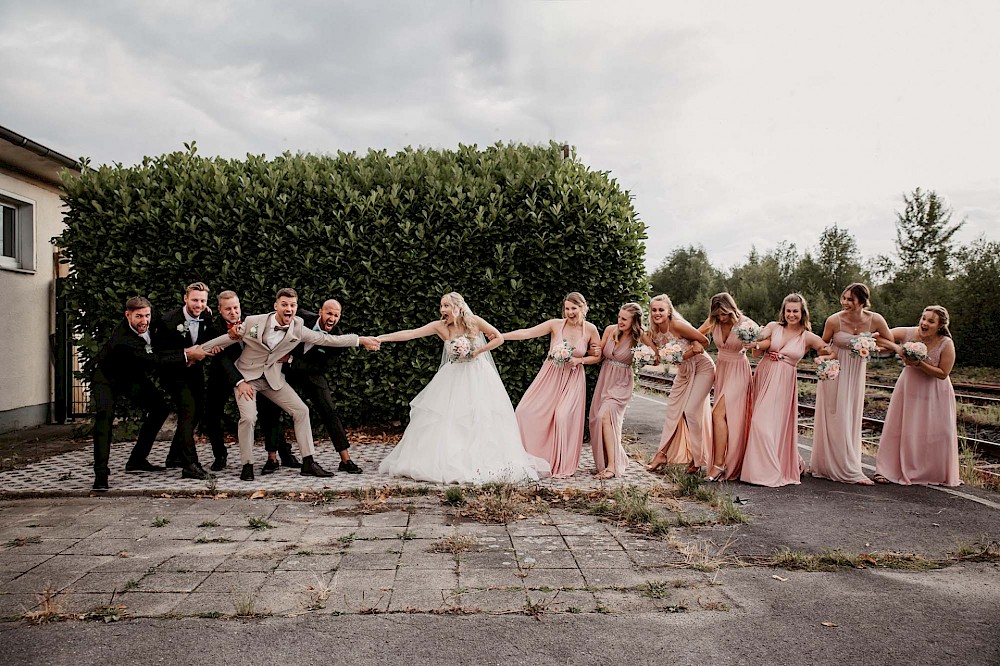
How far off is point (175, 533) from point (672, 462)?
5930 mm

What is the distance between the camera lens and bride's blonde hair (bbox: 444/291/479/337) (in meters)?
8.84

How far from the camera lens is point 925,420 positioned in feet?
27.4

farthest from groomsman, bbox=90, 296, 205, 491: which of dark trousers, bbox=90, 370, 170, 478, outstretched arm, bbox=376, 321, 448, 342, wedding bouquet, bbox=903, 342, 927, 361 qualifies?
wedding bouquet, bbox=903, 342, 927, 361

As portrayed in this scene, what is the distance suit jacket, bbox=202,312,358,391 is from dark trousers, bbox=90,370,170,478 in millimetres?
946

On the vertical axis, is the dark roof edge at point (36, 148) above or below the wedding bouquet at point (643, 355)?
above

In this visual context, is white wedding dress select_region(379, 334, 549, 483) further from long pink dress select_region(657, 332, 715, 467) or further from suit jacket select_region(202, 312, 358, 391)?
long pink dress select_region(657, 332, 715, 467)

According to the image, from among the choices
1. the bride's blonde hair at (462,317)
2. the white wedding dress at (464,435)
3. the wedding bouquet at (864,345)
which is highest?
the bride's blonde hair at (462,317)

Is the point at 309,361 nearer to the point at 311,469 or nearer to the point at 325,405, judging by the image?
the point at 325,405

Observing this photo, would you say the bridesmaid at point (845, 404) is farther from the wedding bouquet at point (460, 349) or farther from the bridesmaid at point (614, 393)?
the wedding bouquet at point (460, 349)

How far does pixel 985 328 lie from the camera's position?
29.6m

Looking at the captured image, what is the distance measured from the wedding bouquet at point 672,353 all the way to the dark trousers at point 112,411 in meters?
6.04

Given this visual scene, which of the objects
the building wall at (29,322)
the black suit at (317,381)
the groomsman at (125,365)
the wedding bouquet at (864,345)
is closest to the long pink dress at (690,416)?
the wedding bouquet at (864,345)

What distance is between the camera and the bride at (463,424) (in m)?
7.98

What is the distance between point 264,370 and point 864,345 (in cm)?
702
